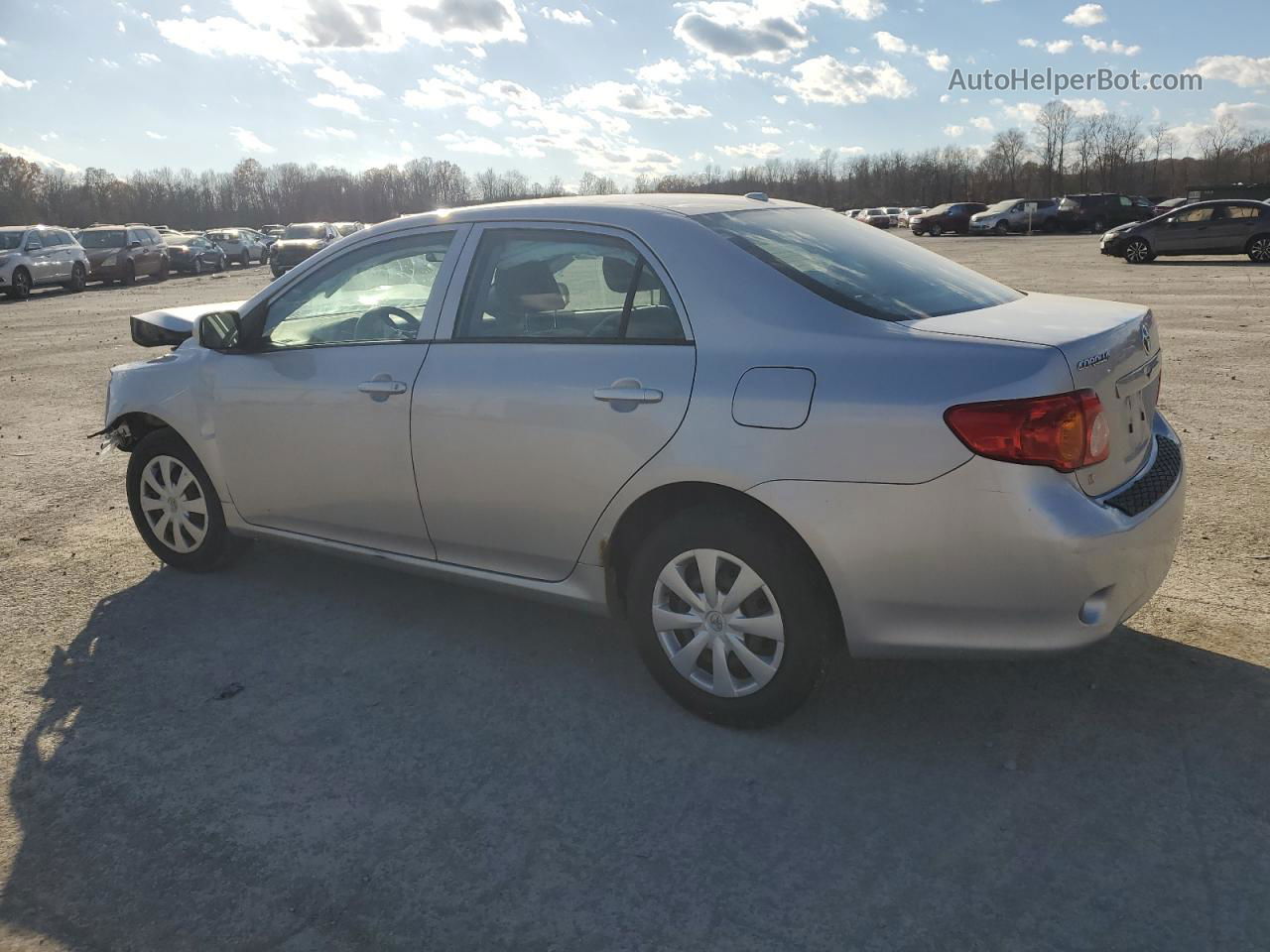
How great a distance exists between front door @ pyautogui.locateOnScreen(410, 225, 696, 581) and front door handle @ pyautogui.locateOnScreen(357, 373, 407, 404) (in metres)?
0.11

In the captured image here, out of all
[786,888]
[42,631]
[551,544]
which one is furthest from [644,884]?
[42,631]

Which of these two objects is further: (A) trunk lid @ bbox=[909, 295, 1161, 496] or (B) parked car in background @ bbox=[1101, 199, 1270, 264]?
(B) parked car in background @ bbox=[1101, 199, 1270, 264]

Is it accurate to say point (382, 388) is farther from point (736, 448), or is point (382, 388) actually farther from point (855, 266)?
point (855, 266)

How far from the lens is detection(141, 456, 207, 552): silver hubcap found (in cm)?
486

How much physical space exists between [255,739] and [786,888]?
188 centimetres

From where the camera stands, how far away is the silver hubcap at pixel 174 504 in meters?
4.86

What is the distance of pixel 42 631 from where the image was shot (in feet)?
14.3

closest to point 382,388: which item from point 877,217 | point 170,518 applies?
point 170,518

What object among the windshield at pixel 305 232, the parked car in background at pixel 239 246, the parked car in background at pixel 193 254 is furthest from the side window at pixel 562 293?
the parked car in background at pixel 239 246

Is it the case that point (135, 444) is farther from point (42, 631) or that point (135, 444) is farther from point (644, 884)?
point (644, 884)

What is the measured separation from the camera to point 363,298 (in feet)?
14.1

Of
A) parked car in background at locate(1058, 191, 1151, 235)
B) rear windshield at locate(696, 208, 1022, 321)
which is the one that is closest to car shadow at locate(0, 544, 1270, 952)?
rear windshield at locate(696, 208, 1022, 321)

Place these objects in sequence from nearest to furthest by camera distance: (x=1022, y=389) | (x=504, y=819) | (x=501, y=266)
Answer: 1. (x=1022, y=389)
2. (x=504, y=819)
3. (x=501, y=266)

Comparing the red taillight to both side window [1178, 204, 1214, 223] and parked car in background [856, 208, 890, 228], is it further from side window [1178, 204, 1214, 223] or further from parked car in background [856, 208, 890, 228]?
parked car in background [856, 208, 890, 228]
